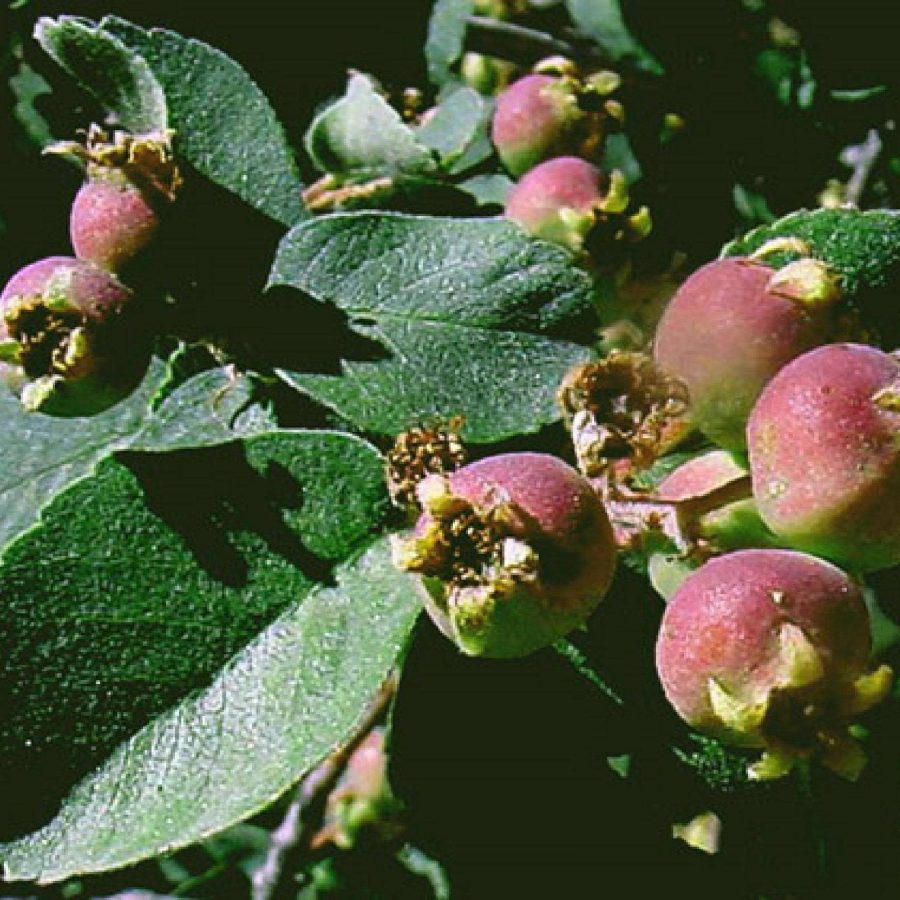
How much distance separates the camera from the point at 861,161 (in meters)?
2.07

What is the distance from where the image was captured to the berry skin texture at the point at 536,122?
1.64 meters

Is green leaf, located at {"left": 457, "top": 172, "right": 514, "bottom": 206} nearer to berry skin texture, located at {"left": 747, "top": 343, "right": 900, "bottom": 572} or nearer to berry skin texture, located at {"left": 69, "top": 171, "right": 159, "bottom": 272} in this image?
berry skin texture, located at {"left": 69, "top": 171, "right": 159, "bottom": 272}

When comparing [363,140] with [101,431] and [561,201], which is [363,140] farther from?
[101,431]

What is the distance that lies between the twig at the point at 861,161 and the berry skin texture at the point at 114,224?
3.53 feet

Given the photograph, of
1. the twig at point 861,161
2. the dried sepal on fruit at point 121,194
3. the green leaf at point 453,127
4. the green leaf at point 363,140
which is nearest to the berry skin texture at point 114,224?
the dried sepal on fruit at point 121,194

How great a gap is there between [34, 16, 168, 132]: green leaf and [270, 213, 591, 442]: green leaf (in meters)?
0.15

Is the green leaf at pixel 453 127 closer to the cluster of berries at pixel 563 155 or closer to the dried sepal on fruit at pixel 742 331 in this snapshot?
the cluster of berries at pixel 563 155

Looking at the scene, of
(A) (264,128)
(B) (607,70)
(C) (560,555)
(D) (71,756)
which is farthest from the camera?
(B) (607,70)

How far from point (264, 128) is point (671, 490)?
465 mm

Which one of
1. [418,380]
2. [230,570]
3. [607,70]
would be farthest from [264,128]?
[607,70]

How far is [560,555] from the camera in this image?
0.97 metres

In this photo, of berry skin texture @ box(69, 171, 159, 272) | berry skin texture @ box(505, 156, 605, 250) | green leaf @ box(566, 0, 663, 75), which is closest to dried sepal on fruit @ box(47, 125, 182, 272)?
berry skin texture @ box(69, 171, 159, 272)

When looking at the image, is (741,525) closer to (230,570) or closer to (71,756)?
(230,570)

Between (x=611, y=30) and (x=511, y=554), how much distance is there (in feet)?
3.82
